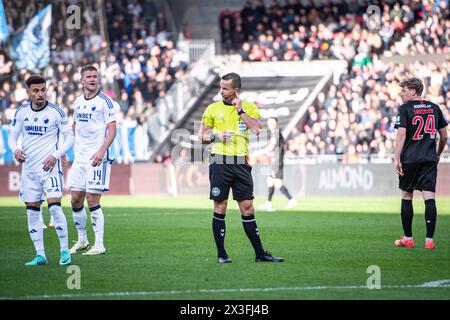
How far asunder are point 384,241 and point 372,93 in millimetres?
19635

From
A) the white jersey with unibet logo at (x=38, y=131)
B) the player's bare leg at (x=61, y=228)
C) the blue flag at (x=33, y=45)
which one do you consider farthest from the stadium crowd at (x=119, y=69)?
the player's bare leg at (x=61, y=228)

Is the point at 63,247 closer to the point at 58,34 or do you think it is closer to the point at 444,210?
the point at 444,210

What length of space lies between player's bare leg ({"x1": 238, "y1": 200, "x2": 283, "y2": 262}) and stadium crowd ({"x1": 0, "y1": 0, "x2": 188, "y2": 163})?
837 inches

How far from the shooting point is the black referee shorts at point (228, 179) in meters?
11.4

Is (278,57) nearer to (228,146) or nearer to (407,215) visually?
(407,215)

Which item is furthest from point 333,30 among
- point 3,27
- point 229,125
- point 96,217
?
point 229,125

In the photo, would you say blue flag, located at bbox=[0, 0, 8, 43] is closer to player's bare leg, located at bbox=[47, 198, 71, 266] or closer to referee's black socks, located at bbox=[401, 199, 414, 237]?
referee's black socks, located at bbox=[401, 199, 414, 237]

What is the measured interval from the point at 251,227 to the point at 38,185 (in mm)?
2501

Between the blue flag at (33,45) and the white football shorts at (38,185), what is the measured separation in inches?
916

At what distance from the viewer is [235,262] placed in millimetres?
11625

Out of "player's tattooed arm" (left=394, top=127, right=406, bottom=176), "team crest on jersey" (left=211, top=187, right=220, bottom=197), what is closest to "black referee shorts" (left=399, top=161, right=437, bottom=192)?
"player's tattooed arm" (left=394, top=127, right=406, bottom=176)

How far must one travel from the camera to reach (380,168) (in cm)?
3027

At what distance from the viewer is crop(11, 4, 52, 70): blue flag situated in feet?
111

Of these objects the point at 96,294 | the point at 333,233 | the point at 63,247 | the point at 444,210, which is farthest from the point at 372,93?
the point at 96,294
